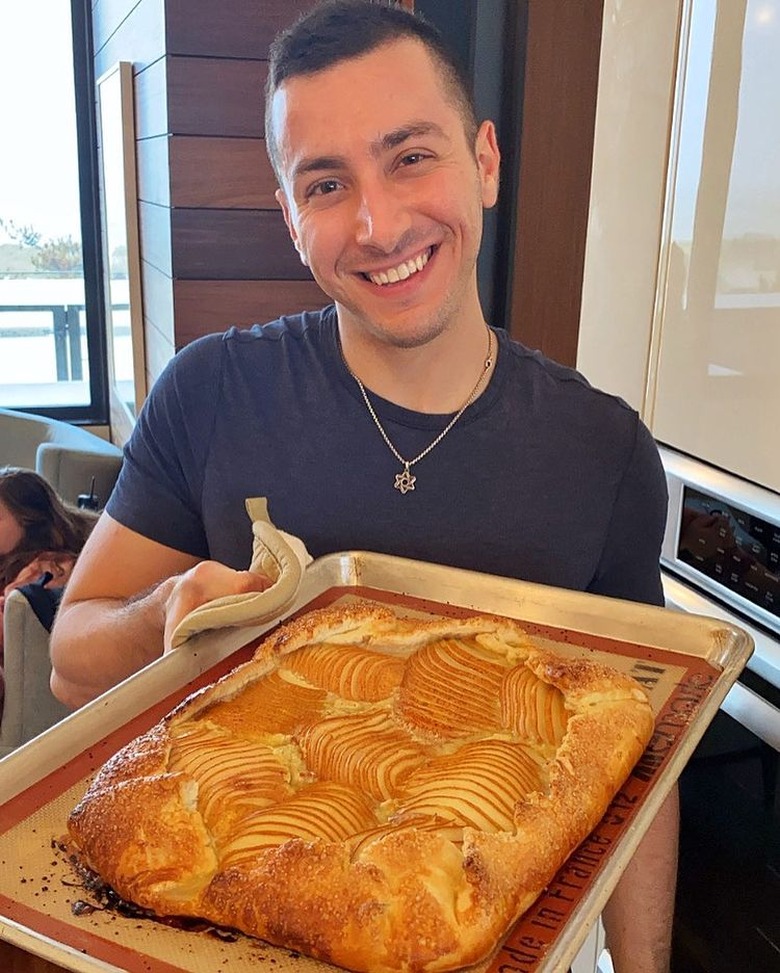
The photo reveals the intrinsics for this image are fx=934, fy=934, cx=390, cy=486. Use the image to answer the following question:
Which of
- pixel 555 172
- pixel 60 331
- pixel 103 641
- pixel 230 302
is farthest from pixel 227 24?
pixel 60 331

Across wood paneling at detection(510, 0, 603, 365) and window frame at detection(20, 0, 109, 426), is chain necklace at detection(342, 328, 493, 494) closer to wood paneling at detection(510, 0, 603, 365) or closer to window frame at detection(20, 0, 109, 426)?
wood paneling at detection(510, 0, 603, 365)

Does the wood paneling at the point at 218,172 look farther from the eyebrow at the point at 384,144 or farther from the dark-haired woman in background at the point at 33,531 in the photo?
the eyebrow at the point at 384,144

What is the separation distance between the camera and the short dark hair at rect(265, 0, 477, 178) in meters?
1.26

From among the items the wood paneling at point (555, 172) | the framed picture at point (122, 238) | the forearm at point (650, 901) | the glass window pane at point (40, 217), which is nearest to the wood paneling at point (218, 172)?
the framed picture at point (122, 238)

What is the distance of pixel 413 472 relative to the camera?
139cm

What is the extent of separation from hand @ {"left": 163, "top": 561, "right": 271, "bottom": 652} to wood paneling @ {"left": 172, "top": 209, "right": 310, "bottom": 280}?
78.7 inches

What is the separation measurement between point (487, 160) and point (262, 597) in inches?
32.6

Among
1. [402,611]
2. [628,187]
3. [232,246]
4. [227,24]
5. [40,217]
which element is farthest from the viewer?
[40,217]

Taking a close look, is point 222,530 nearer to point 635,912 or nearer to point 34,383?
point 635,912

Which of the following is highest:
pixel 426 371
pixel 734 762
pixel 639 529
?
pixel 426 371

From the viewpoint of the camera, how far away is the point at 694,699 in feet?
3.15

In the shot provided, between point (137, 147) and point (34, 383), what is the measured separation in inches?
102

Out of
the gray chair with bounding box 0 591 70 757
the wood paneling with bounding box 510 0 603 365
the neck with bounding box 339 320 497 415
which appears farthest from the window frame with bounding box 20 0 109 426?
the neck with bounding box 339 320 497 415

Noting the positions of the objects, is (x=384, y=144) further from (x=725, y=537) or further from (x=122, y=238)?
(x=122, y=238)
